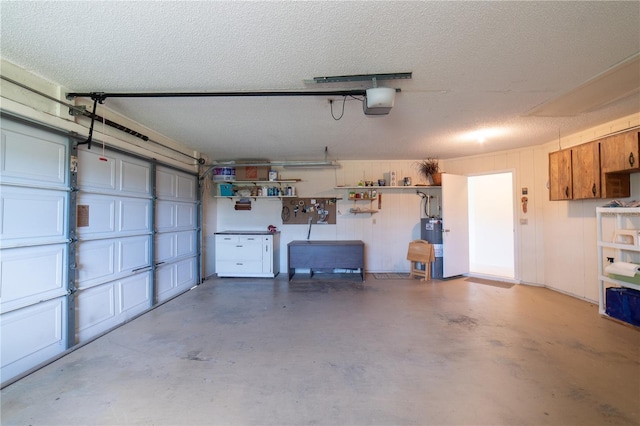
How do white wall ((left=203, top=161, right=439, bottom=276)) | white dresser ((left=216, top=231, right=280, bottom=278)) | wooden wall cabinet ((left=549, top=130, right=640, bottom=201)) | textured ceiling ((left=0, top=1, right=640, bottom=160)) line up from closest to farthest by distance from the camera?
textured ceiling ((left=0, top=1, right=640, bottom=160)) → wooden wall cabinet ((left=549, top=130, right=640, bottom=201)) → white dresser ((left=216, top=231, right=280, bottom=278)) → white wall ((left=203, top=161, right=439, bottom=276))

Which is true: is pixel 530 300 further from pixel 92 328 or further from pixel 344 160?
pixel 92 328

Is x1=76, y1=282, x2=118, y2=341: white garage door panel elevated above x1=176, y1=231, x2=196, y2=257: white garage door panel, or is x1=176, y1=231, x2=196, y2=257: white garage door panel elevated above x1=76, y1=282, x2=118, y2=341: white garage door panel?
x1=176, y1=231, x2=196, y2=257: white garage door panel

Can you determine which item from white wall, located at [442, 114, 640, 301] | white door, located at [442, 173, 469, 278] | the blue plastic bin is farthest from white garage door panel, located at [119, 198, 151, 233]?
the blue plastic bin

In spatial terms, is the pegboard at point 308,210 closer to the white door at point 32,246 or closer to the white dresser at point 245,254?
the white dresser at point 245,254

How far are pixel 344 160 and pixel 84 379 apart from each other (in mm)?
4900

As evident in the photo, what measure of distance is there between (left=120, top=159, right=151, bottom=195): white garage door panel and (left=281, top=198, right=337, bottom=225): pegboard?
263 centimetres

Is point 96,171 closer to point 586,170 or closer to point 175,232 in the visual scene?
point 175,232

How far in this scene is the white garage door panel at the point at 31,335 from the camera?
76.4 inches

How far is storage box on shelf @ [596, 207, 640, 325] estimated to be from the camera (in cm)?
276

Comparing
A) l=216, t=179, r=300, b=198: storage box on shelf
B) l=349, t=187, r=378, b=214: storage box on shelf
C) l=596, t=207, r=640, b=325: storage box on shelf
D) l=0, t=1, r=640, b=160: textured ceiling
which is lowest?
l=596, t=207, r=640, b=325: storage box on shelf

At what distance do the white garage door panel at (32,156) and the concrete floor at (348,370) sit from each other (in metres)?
1.61

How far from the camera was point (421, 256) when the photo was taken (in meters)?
4.93

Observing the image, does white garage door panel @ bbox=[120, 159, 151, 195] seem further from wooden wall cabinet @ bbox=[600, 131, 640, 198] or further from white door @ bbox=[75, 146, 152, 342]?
wooden wall cabinet @ bbox=[600, 131, 640, 198]

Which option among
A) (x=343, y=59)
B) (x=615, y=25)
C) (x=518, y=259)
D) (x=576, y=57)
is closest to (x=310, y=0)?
(x=343, y=59)
